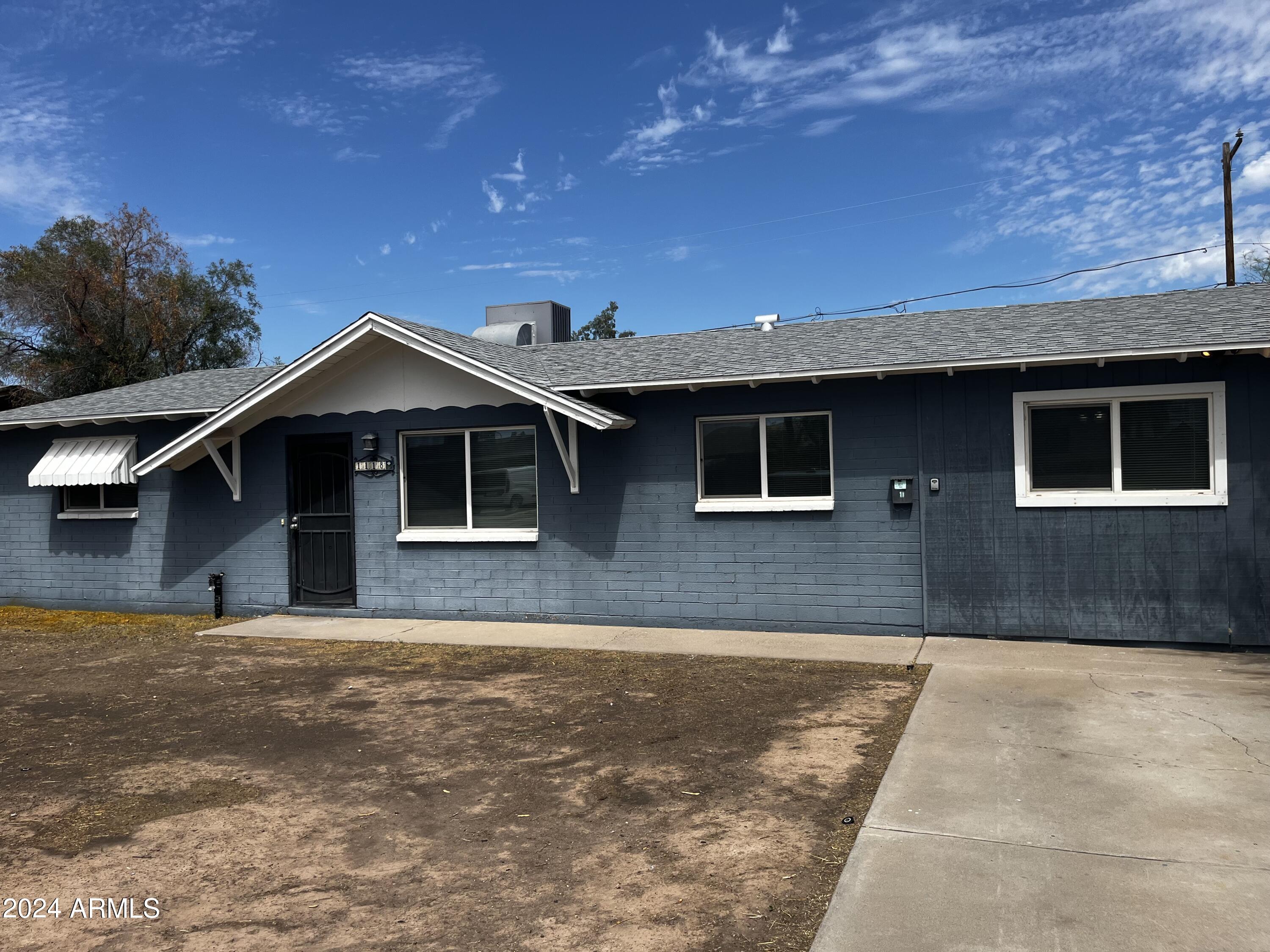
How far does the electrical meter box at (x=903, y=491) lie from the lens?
29.8ft

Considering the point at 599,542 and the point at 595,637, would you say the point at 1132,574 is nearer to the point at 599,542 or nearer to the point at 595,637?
the point at 595,637

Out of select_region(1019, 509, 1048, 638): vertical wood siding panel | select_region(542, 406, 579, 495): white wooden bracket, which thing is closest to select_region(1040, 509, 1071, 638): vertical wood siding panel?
select_region(1019, 509, 1048, 638): vertical wood siding panel

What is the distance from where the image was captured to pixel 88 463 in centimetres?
1218

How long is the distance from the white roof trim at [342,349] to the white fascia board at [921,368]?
1.30ft

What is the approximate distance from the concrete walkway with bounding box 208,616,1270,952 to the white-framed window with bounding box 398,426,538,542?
4727 millimetres

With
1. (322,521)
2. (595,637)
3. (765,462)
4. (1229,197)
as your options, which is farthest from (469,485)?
(1229,197)

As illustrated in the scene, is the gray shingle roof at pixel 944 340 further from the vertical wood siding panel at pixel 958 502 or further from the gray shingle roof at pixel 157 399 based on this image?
the gray shingle roof at pixel 157 399

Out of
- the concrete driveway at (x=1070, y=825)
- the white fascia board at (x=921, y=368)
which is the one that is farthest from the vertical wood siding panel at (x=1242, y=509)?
the concrete driveway at (x=1070, y=825)

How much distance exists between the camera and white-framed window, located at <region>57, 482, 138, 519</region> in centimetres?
1259

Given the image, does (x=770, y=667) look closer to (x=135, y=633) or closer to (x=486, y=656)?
(x=486, y=656)

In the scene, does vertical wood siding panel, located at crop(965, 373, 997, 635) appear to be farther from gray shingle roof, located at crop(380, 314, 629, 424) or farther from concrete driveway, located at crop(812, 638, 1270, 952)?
gray shingle roof, located at crop(380, 314, 629, 424)

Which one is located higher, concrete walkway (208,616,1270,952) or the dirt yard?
concrete walkway (208,616,1270,952)

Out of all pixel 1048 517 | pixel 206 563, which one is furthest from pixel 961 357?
pixel 206 563

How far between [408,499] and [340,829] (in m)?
6.94
